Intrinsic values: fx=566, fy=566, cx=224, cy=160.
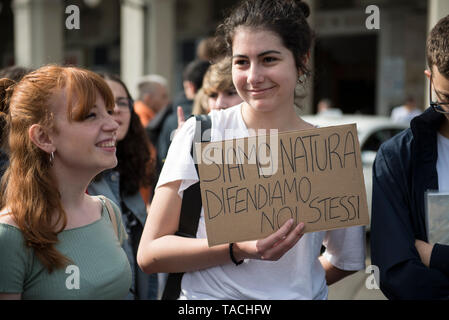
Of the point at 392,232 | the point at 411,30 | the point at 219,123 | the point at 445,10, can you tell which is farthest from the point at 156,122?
the point at 411,30

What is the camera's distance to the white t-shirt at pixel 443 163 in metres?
2.03

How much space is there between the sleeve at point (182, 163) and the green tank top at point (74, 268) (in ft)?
0.99

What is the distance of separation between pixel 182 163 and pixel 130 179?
140cm

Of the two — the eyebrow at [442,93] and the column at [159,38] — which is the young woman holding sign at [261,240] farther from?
the column at [159,38]

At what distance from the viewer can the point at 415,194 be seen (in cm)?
204

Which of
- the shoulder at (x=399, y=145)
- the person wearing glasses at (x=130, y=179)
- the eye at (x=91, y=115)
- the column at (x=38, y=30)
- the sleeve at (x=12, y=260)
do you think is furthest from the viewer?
the column at (x=38, y=30)

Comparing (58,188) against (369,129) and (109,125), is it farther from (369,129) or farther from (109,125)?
(369,129)

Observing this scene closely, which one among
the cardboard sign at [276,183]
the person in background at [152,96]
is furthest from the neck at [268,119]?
the person in background at [152,96]

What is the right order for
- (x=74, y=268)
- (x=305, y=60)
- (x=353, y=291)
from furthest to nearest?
(x=353, y=291) < (x=305, y=60) < (x=74, y=268)

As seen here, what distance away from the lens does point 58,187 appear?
200cm

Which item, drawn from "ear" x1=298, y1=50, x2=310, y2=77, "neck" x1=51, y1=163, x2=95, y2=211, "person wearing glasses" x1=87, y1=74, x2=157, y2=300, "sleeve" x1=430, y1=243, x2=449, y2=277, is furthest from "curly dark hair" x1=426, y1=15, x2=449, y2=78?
"person wearing glasses" x1=87, y1=74, x2=157, y2=300

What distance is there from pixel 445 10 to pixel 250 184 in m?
8.35

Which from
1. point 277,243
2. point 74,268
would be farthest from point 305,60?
point 74,268

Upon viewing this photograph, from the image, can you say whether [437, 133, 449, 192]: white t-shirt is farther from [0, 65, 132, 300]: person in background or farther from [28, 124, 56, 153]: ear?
[28, 124, 56, 153]: ear
